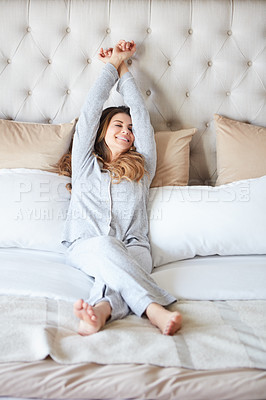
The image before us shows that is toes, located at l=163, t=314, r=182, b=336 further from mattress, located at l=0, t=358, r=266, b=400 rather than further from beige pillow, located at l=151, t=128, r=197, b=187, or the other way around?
beige pillow, located at l=151, t=128, r=197, b=187

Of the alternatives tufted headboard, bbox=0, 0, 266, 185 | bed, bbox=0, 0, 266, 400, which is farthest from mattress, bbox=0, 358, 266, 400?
tufted headboard, bbox=0, 0, 266, 185

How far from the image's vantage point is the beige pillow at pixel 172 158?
6.47 feet

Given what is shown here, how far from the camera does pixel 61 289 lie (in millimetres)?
1366

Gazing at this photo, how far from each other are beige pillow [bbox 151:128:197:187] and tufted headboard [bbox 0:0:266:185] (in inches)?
4.7

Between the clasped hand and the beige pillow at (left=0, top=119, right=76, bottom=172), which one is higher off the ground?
the clasped hand

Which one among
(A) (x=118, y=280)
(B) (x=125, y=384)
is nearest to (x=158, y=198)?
(A) (x=118, y=280)

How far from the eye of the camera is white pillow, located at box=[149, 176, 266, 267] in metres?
1.68

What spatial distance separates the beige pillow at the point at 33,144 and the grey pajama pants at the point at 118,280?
0.57m

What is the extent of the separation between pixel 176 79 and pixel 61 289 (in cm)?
122

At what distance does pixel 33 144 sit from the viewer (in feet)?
6.32

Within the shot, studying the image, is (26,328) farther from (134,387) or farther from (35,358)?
(134,387)

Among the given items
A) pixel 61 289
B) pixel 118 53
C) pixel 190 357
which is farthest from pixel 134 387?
pixel 118 53

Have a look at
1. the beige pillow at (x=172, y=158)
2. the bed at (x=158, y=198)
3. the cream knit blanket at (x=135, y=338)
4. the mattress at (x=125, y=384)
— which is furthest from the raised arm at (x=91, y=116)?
the mattress at (x=125, y=384)

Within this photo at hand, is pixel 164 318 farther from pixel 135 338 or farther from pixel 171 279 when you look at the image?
pixel 171 279
